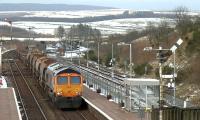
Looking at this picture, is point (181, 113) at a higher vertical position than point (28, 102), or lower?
higher

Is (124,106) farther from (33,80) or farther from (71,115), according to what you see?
(33,80)

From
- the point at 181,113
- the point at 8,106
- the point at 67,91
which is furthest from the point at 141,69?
the point at 181,113

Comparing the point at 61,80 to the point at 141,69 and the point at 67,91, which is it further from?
the point at 141,69

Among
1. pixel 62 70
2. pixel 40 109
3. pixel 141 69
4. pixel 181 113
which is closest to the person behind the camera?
pixel 181 113

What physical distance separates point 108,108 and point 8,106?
753cm

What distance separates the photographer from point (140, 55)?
91312 mm

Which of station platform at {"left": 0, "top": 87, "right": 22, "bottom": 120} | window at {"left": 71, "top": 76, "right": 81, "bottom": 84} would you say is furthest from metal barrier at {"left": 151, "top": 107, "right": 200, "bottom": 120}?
window at {"left": 71, "top": 76, "right": 81, "bottom": 84}

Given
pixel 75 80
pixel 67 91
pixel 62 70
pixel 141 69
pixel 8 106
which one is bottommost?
pixel 141 69

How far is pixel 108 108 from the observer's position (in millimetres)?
36094

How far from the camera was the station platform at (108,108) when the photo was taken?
105ft

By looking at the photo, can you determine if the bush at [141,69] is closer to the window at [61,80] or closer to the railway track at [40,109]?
the railway track at [40,109]

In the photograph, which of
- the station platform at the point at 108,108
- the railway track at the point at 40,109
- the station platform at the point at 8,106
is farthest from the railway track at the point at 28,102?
the station platform at the point at 108,108

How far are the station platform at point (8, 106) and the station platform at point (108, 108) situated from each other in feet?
18.8

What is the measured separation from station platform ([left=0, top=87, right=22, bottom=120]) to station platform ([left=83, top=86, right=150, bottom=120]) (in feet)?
18.8
